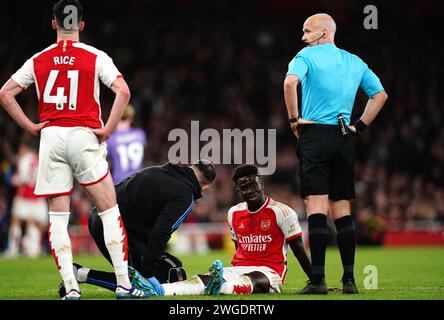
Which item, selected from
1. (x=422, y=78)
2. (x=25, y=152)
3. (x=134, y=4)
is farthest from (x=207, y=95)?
(x=25, y=152)

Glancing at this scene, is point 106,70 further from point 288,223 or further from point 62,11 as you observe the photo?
point 288,223

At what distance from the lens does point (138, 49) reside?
81.8ft

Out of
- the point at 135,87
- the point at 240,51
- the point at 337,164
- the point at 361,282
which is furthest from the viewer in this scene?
the point at 240,51

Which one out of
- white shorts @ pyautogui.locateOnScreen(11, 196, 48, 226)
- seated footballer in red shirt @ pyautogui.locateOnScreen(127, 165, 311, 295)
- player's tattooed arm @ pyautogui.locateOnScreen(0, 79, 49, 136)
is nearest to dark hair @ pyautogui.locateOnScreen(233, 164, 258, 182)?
seated footballer in red shirt @ pyautogui.locateOnScreen(127, 165, 311, 295)

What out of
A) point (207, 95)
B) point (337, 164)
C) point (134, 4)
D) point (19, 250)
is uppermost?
point (134, 4)

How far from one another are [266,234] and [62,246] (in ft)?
6.68

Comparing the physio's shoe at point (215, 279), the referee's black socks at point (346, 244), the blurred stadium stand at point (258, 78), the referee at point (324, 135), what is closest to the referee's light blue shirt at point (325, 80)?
the referee at point (324, 135)

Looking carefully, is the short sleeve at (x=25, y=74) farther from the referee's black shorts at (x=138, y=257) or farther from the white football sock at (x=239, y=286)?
the white football sock at (x=239, y=286)

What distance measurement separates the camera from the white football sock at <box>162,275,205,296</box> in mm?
7328

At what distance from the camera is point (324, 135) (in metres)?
7.23

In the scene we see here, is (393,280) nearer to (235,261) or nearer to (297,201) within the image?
(235,261)

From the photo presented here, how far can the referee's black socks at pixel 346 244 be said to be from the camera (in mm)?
7188

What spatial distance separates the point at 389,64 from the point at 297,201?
6037mm

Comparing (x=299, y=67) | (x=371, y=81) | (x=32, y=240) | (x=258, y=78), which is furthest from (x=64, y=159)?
(x=258, y=78)
